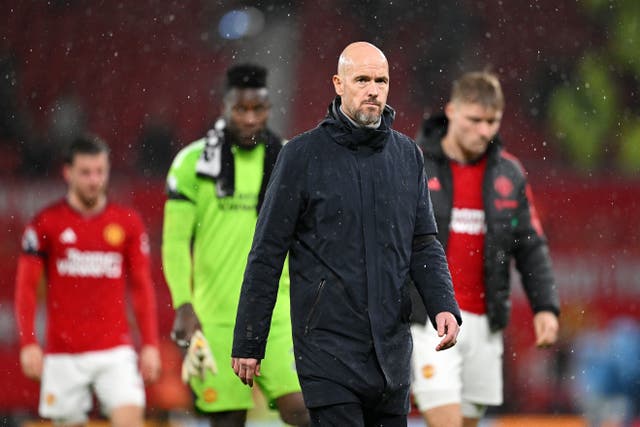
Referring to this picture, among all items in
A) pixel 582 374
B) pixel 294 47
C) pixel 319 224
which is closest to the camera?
pixel 319 224

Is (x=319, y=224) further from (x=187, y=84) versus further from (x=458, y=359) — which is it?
(x=187, y=84)

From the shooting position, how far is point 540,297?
25.6ft

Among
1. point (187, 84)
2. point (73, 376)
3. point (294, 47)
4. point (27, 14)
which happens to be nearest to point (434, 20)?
point (294, 47)

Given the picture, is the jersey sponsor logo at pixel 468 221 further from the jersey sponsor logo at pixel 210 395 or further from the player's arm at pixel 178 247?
the jersey sponsor logo at pixel 210 395

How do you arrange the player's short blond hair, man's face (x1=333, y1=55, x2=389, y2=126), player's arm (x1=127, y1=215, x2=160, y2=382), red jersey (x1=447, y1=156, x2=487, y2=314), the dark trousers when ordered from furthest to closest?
1. player's arm (x1=127, y1=215, x2=160, y2=382)
2. the player's short blond hair
3. red jersey (x1=447, y1=156, x2=487, y2=314)
4. man's face (x1=333, y1=55, x2=389, y2=126)
5. the dark trousers

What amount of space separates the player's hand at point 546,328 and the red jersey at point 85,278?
2.27 meters

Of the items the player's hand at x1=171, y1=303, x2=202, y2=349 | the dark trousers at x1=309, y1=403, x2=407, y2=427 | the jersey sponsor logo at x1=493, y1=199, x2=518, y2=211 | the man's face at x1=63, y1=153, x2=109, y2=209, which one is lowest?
the dark trousers at x1=309, y1=403, x2=407, y2=427

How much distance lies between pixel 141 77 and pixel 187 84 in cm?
48

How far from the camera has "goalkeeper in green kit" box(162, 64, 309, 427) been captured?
7.33 metres

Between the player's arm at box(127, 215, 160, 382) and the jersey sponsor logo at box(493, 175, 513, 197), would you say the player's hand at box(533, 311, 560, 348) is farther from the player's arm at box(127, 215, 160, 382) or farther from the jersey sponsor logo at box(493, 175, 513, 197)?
the player's arm at box(127, 215, 160, 382)

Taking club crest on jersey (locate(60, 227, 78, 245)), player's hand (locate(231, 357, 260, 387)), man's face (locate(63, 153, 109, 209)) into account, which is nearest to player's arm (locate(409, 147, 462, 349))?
player's hand (locate(231, 357, 260, 387))

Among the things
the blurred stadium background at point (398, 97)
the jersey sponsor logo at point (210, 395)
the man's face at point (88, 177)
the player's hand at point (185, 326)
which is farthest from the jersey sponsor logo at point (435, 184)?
the blurred stadium background at point (398, 97)

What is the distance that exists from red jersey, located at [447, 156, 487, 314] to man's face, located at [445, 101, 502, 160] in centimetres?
11

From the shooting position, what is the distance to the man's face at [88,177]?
352 inches
